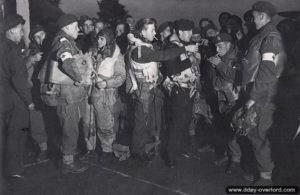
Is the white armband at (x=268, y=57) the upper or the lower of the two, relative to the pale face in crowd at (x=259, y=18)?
lower

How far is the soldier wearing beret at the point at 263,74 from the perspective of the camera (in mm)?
3377

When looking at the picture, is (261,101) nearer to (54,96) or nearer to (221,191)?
(221,191)

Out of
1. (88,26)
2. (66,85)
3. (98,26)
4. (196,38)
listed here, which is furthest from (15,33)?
(196,38)

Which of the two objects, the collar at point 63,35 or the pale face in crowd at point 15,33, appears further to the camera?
the pale face in crowd at point 15,33

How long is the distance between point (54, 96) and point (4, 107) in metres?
0.62

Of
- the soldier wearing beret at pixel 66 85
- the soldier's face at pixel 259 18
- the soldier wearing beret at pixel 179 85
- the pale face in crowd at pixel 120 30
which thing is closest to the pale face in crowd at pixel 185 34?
the soldier wearing beret at pixel 179 85

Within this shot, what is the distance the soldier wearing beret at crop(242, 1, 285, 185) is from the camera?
3377 millimetres

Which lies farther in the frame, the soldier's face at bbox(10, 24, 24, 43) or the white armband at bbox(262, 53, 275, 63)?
the soldier's face at bbox(10, 24, 24, 43)

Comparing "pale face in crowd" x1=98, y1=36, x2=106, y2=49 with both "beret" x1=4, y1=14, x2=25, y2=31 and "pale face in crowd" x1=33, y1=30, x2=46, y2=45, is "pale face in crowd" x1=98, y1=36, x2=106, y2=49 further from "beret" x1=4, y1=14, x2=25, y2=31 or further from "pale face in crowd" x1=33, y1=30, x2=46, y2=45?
"pale face in crowd" x1=33, y1=30, x2=46, y2=45

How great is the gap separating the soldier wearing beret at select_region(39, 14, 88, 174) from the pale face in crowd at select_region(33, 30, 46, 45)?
990 mm

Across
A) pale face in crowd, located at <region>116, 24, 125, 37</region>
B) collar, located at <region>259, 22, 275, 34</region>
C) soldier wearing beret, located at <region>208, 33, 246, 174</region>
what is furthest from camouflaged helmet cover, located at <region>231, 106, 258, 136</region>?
pale face in crowd, located at <region>116, 24, 125, 37</region>

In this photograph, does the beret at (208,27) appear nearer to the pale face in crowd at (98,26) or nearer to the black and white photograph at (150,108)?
the black and white photograph at (150,108)

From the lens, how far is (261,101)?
138 inches

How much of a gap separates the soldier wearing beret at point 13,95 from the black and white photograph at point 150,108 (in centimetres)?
1
